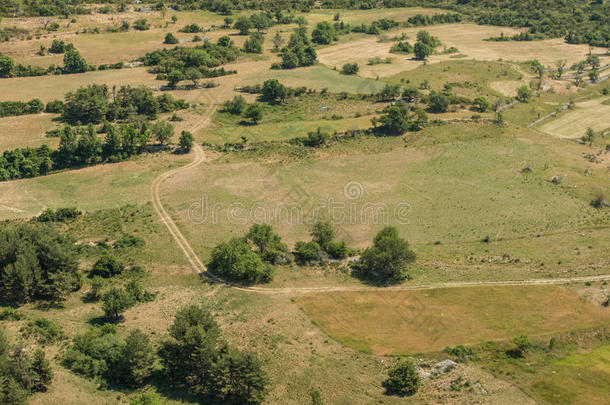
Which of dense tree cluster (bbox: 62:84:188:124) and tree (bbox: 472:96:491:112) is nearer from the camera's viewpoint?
dense tree cluster (bbox: 62:84:188:124)

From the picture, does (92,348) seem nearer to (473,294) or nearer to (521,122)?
(473,294)

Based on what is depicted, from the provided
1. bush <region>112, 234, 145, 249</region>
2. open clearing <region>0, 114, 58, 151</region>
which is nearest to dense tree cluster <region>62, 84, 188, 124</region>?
open clearing <region>0, 114, 58, 151</region>

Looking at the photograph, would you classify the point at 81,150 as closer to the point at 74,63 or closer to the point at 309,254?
the point at 74,63

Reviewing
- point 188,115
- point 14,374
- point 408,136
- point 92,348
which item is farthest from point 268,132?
point 14,374

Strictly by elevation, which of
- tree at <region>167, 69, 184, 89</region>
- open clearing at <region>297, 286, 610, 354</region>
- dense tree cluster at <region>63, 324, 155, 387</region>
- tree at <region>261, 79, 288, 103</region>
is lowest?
open clearing at <region>297, 286, 610, 354</region>

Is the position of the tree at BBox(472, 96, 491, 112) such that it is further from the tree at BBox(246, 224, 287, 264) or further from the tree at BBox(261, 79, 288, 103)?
the tree at BBox(246, 224, 287, 264)

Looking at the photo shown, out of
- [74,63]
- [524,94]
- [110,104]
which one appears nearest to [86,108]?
[110,104]

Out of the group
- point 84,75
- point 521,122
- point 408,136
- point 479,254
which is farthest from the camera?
point 84,75

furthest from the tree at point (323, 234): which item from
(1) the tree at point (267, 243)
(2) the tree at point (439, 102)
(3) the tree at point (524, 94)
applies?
(3) the tree at point (524, 94)
